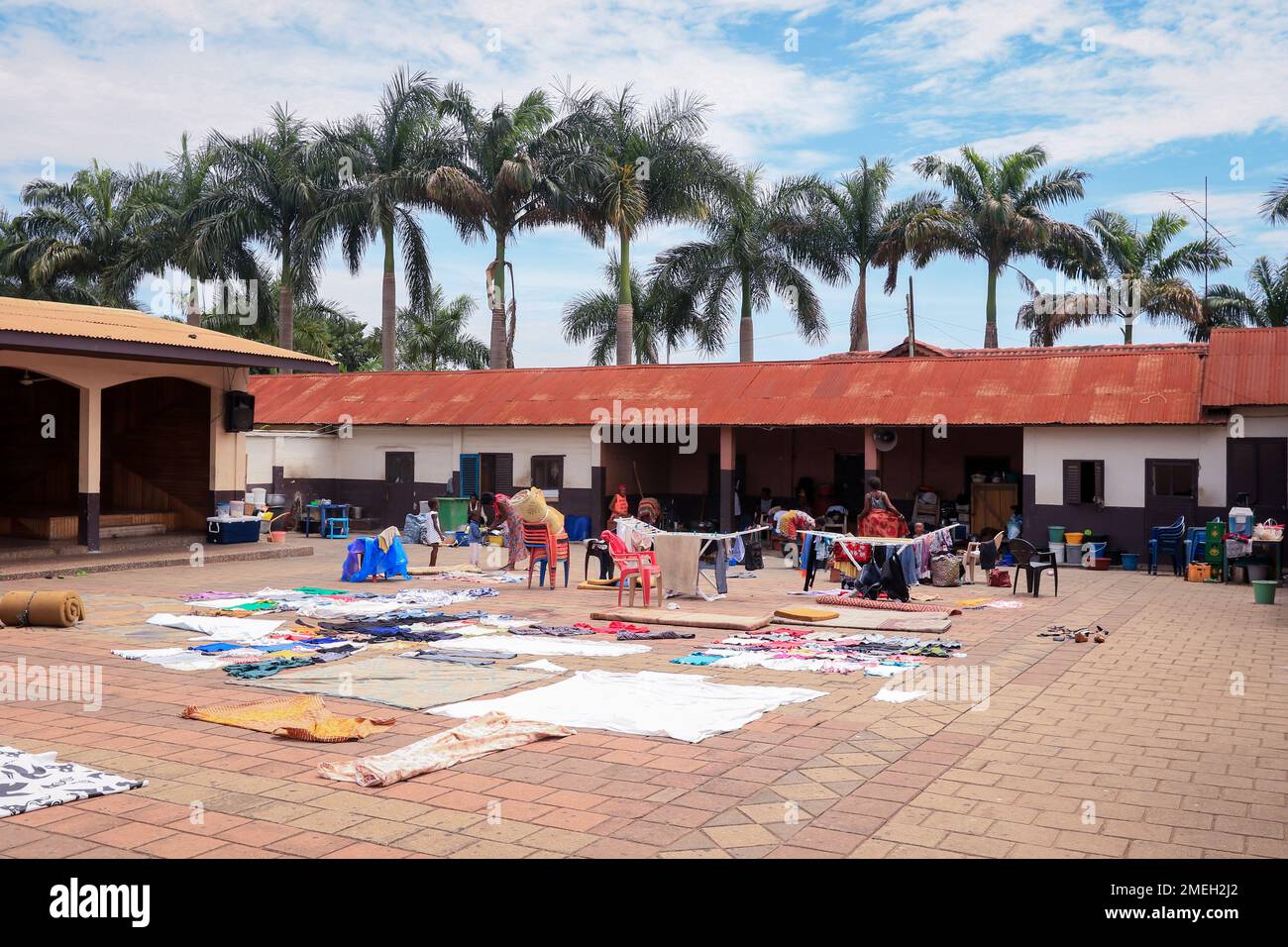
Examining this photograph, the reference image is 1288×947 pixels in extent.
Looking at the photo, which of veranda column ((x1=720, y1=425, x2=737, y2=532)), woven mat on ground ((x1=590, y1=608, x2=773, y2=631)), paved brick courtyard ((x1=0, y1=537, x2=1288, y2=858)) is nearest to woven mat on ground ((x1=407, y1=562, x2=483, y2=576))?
woven mat on ground ((x1=590, y1=608, x2=773, y2=631))

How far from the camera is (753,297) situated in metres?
37.6

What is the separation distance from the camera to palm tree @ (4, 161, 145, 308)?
41531 millimetres

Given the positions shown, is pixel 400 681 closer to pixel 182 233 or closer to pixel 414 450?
pixel 414 450

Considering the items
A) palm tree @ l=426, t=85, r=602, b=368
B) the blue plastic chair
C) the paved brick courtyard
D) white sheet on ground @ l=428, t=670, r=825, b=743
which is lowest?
the paved brick courtyard

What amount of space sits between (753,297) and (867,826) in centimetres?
3284

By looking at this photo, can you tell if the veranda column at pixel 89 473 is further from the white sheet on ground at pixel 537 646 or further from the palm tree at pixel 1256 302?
the palm tree at pixel 1256 302

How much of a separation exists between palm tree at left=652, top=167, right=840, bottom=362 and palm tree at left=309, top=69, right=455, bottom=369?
7868mm

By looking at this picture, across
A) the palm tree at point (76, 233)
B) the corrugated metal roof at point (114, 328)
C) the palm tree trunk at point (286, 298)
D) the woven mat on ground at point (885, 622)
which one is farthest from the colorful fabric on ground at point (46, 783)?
the palm tree at point (76, 233)

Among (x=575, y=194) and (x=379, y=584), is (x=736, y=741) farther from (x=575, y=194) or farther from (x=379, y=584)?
(x=575, y=194)

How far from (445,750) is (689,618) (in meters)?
6.50

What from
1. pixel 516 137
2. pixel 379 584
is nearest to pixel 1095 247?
pixel 516 137

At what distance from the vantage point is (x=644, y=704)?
8516 millimetres

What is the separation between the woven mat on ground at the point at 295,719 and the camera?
24.4 feet

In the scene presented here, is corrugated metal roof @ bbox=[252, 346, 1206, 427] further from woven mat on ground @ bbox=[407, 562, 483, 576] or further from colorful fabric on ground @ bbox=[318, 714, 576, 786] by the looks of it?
colorful fabric on ground @ bbox=[318, 714, 576, 786]
